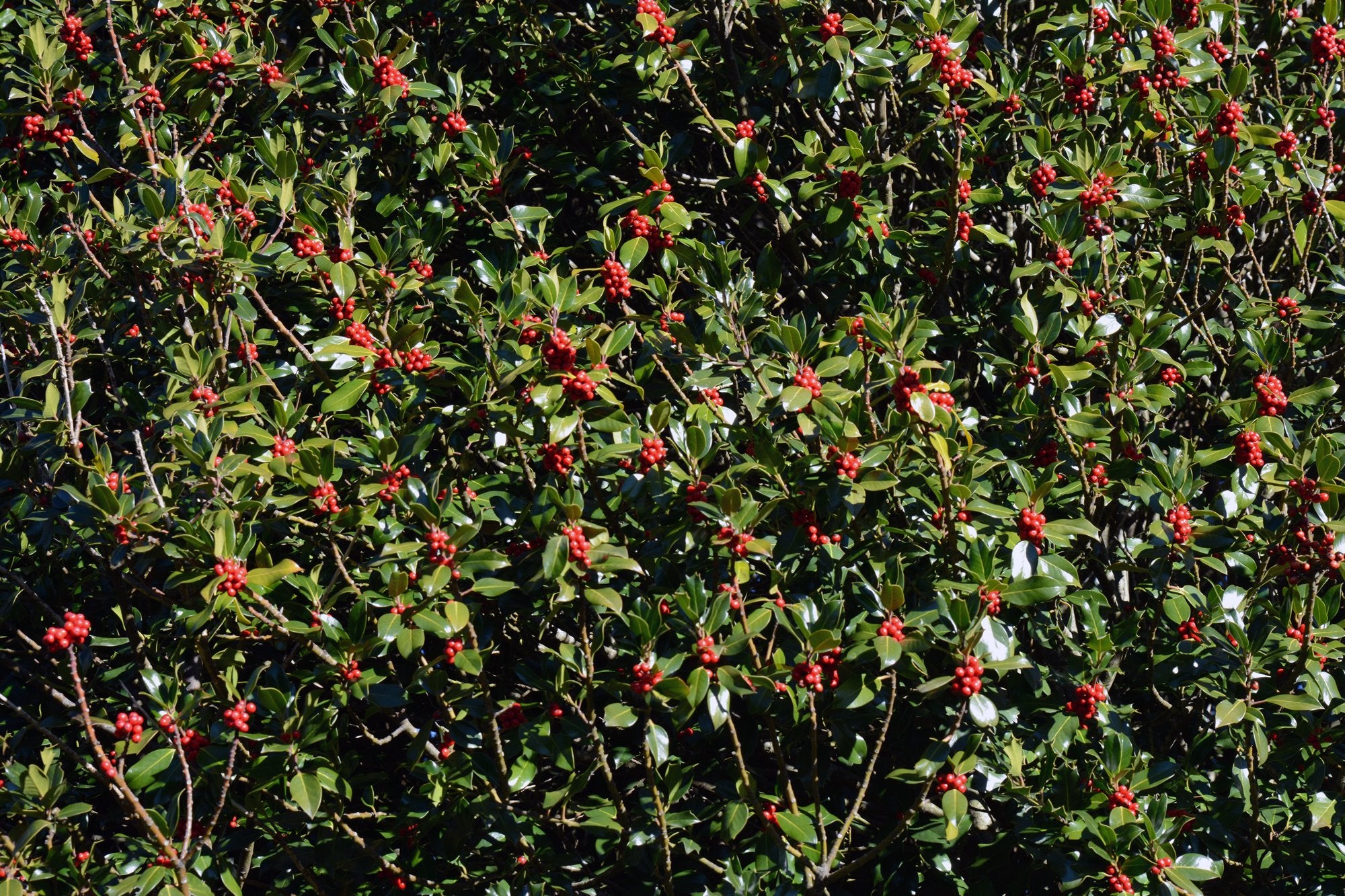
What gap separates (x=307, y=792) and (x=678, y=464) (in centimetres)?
127

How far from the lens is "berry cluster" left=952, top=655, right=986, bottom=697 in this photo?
9.46ft

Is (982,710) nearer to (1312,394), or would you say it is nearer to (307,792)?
(1312,394)

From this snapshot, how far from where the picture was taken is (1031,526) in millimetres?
3068

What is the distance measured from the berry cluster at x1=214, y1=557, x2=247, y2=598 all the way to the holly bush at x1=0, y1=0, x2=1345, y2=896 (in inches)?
0.5

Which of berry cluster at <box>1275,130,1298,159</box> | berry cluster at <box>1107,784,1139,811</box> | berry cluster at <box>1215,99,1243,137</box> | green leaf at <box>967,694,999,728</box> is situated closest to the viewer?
green leaf at <box>967,694,999,728</box>

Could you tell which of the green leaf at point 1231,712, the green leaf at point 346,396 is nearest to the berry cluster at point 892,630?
the green leaf at point 1231,712

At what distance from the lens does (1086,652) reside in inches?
138

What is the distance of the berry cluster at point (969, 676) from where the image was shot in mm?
2883

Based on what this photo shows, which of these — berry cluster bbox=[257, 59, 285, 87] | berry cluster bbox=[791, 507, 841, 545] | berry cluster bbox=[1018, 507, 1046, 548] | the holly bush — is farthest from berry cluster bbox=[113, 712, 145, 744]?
berry cluster bbox=[1018, 507, 1046, 548]

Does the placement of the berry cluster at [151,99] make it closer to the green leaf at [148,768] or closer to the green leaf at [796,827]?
the green leaf at [148,768]

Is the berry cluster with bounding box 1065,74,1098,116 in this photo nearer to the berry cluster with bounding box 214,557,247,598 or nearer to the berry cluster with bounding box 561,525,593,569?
the berry cluster with bounding box 561,525,593,569

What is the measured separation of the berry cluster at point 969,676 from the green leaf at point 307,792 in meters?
1.62

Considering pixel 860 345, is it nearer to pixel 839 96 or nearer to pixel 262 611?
pixel 839 96

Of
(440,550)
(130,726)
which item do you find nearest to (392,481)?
(440,550)
